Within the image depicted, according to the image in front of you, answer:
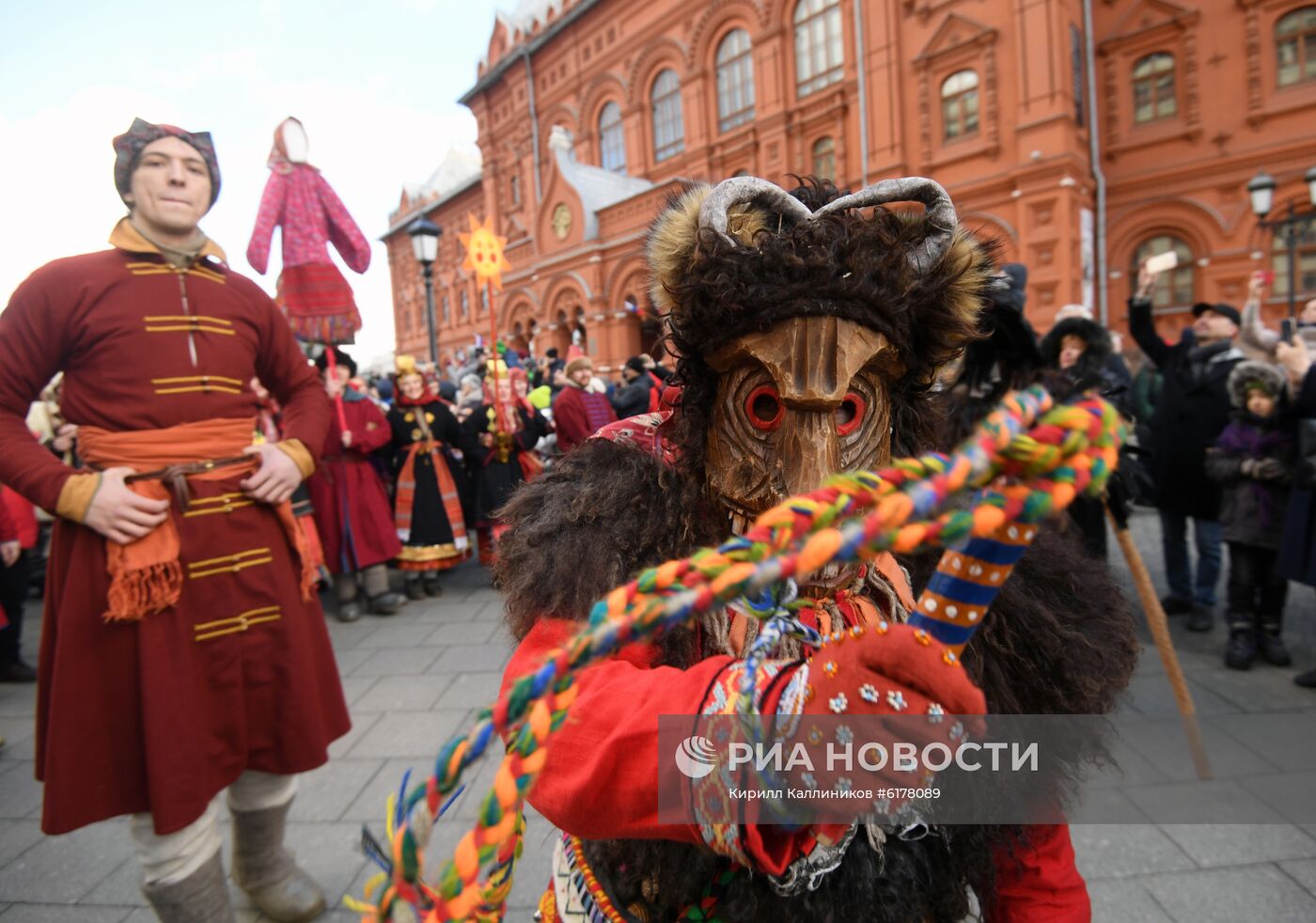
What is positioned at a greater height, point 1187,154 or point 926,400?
point 1187,154

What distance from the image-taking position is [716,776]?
0.73 metres

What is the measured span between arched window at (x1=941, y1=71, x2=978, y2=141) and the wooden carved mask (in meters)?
16.5

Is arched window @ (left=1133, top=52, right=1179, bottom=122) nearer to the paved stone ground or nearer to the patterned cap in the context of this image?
the paved stone ground

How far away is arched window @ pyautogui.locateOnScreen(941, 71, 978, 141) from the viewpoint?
14.6m

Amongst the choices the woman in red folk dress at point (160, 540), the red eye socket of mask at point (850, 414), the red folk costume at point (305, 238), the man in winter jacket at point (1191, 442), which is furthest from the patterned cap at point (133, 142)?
the man in winter jacket at point (1191, 442)

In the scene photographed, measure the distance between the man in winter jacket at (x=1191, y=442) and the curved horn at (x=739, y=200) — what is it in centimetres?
422

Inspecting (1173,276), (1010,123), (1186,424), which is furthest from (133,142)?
(1173,276)

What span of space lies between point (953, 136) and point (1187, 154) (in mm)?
4430

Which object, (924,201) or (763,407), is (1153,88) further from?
(763,407)

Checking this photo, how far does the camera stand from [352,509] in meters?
5.57

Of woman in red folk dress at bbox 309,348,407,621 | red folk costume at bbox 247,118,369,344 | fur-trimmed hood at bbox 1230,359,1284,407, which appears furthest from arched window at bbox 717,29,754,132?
red folk costume at bbox 247,118,369,344

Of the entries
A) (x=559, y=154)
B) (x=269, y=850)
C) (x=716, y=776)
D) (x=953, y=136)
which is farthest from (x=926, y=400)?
(x=559, y=154)

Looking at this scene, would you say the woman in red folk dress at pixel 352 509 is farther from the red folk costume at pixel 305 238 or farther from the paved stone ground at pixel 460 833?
the red folk costume at pixel 305 238

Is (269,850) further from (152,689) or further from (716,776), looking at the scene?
(716,776)
